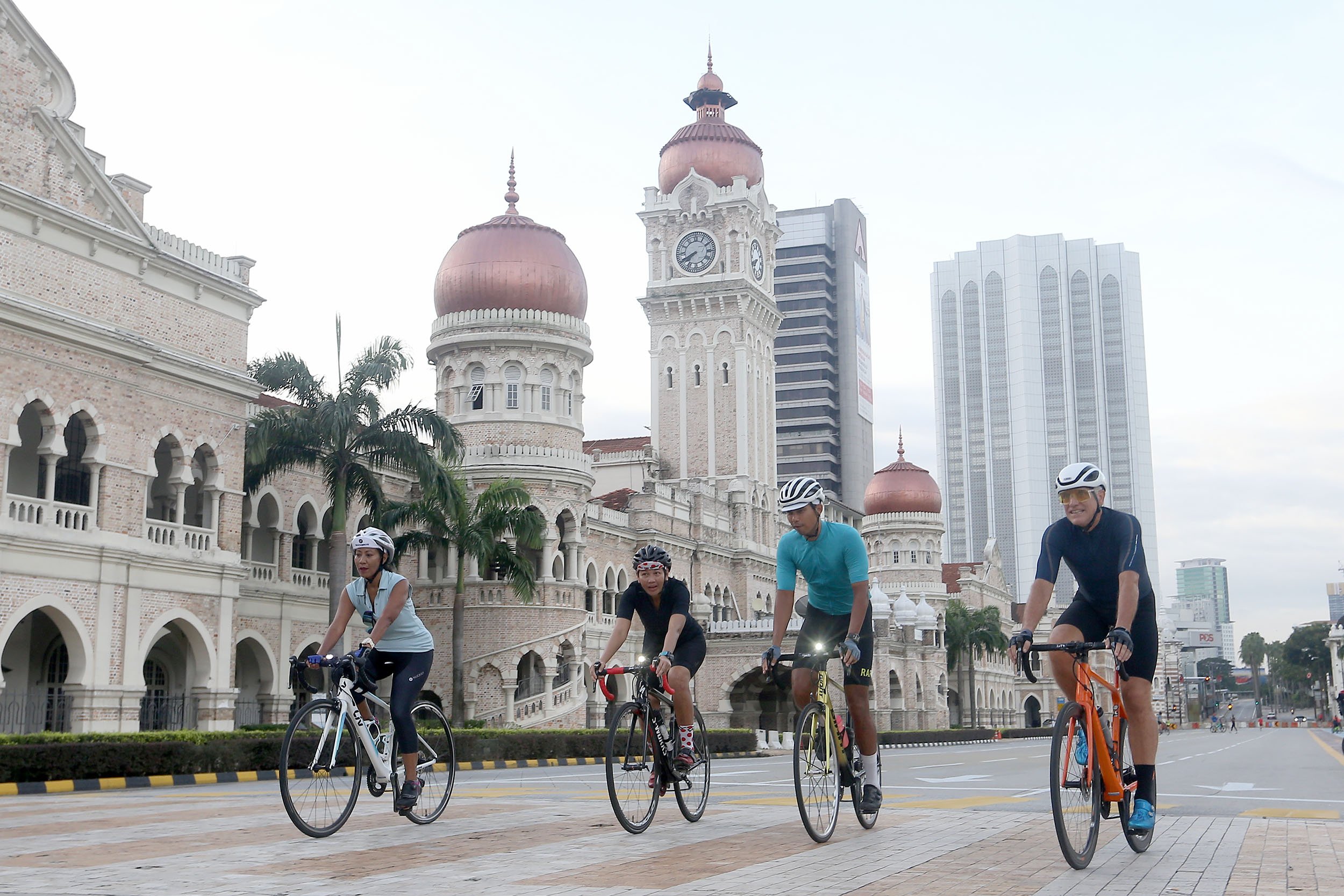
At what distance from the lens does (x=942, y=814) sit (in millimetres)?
9766

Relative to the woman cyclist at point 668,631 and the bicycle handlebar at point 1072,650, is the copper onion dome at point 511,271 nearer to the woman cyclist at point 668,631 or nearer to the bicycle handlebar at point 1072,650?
the woman cyclist at point 668,631

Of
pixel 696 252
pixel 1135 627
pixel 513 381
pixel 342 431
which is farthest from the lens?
pixel 696 252

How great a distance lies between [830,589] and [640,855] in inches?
84.4

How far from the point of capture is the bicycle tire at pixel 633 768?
26.3 ft

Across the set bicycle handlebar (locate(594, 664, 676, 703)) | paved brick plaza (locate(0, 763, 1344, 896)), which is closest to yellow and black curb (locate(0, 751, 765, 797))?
paved brick plaza (locate(0, 763, 1344, 896))

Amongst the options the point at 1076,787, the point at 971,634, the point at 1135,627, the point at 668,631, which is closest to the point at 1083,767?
the point at 1076,787

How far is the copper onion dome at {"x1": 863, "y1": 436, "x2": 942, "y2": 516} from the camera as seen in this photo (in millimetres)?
86375

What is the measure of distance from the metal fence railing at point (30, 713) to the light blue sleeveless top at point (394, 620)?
59.3 ft

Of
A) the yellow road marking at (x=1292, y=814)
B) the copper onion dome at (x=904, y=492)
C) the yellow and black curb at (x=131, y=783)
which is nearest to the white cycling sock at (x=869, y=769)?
the yellow road marking at (x=1292, y=814)

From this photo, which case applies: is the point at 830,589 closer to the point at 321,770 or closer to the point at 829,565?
the point at 829,565

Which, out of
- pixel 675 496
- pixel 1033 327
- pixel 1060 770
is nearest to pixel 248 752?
pixel 1060 770

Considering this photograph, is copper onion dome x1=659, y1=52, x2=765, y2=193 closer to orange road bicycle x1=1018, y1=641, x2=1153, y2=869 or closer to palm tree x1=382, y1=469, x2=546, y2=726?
palm tree x1=382, y1=469, x2=546, y2=726

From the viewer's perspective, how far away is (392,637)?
27.9 ft

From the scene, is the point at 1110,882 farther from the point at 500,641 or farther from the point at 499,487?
the point at 500,641
